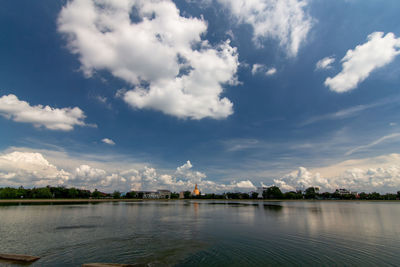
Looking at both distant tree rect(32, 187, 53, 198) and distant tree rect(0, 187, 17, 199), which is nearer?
distant tree rect(0, 187, 17, 199)

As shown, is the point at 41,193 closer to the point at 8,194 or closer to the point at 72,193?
the point at 8,194

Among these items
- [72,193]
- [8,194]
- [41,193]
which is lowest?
[8,194]

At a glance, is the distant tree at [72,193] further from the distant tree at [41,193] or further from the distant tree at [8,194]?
the distant tree at [8,194]

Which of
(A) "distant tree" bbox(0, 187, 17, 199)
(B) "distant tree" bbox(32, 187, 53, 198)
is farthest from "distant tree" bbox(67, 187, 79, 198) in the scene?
(A) "distant tree" bbox(0, 187, 17, 199)

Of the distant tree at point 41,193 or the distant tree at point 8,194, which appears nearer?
the distant tree at point 8,194

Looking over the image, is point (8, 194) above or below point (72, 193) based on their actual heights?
below

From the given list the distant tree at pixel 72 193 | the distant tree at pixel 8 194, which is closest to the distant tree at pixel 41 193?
the distant tree at pixel 8 194

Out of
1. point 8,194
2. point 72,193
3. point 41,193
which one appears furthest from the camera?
point 72,193

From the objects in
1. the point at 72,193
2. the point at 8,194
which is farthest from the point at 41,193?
the point at 72,193

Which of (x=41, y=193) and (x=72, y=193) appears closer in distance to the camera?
(x=41, y=193)

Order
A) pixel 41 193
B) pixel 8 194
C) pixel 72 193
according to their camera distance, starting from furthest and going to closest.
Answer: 1. pixel 72 193
2. pixel 41 193
3. pixel 8 194

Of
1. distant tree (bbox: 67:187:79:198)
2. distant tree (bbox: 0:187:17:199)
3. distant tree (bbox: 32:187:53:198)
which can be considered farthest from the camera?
distant tree (bbox: 67:187:79:198)

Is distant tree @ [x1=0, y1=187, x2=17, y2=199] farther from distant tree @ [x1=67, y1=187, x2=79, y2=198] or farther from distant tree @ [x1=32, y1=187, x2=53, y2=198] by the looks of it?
distant tree @ [x1=67, y1=187, x2=79, y2=198]

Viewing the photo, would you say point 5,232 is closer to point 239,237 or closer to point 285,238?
point 239,237
